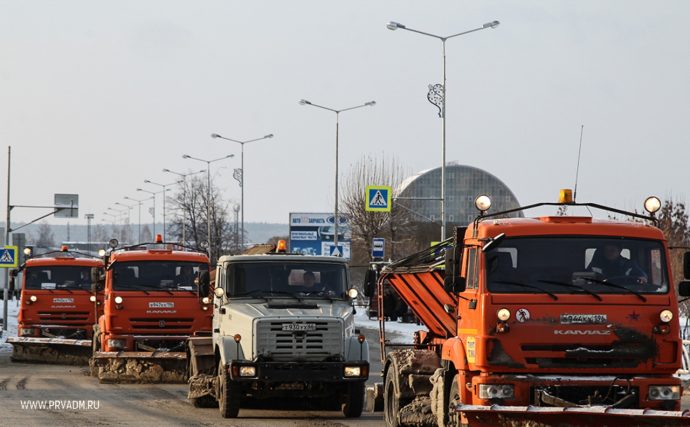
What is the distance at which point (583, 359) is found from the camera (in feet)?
40.9

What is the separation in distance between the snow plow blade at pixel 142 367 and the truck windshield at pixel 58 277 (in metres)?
7.53

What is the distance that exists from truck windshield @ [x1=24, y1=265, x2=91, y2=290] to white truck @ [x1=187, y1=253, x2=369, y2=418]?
502 inches

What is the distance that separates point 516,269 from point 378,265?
646 centimetres

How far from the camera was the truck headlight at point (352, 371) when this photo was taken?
58.3ft

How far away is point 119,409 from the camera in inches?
744

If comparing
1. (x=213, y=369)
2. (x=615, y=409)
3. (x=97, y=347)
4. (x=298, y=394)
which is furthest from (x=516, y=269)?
(x=97, y=347)

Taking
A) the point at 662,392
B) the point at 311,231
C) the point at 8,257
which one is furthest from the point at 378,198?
the point at 662,392

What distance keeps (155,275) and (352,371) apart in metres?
7.96

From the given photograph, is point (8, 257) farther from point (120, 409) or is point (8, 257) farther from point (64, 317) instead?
point (120, 409)

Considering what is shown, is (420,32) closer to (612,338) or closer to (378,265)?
(378,265)

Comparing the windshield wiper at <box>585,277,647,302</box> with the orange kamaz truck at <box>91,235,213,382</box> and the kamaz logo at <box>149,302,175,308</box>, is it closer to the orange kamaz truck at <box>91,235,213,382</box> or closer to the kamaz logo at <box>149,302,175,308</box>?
the orange kamaz truck at <box>91,235,213,382</box>

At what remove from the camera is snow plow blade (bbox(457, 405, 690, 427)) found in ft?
39.9

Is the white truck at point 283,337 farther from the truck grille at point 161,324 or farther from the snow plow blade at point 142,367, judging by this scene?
the truck grille at point 161,324

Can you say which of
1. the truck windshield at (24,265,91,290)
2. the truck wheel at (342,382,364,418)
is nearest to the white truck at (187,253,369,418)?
the truck wheel at (342,382,364,418)
